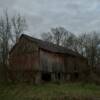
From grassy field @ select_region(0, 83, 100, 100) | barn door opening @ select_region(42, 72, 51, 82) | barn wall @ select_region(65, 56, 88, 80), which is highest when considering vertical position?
barn wall @ select_region(65, 56, 88, 80)

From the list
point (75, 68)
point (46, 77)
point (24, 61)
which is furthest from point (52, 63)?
point (75, 68)

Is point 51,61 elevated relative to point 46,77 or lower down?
elevated

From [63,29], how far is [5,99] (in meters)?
42.2

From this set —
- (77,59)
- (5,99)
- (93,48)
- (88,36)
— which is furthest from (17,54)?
(88,36)

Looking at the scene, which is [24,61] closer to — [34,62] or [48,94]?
[34,62]

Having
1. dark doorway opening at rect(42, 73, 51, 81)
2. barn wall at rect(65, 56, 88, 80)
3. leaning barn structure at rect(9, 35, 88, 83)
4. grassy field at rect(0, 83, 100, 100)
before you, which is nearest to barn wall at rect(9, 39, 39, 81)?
leaning barn structure at rect(9, 35, 88, 83)

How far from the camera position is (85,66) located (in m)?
41.1

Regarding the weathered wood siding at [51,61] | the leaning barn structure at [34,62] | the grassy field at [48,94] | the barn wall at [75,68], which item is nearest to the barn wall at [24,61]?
the leaning barn structure at [34,62]

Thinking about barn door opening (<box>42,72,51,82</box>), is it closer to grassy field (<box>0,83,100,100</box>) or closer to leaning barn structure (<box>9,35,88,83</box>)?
leaning barn structure (<box>9,35,88,83</box>)

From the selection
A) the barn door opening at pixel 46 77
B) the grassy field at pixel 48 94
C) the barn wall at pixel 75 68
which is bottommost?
the grassy field at pixel 48 94

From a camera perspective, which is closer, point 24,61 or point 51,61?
point 24,61

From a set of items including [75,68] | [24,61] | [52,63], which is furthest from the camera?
[75,68]

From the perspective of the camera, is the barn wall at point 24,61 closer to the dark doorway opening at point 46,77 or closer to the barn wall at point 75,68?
the dark doorway opening at point 46,77

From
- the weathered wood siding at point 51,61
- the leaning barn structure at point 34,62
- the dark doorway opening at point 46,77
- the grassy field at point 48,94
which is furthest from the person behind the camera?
the dark doorway opening at point 46,77
